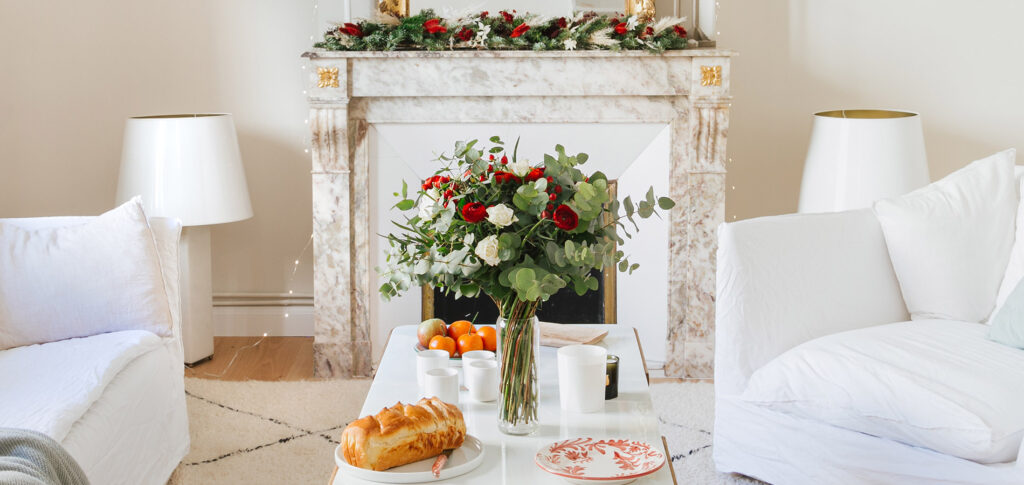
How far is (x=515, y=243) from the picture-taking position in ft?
5.54

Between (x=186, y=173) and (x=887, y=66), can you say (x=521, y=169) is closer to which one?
(x=186, y=173)

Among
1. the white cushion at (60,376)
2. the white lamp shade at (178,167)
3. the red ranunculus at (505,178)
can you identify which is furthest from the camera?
the white lamp shade at (178,167)

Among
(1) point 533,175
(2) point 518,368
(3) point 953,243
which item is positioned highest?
(1) point 533,175

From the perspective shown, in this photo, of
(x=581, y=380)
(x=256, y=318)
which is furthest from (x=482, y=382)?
(x=256, y=318)

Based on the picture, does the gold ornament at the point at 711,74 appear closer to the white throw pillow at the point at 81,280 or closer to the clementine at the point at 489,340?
the clementine at the point at 489,340

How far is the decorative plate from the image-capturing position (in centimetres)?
161

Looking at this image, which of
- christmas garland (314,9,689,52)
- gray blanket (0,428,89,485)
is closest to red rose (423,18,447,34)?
christmas garland (314,9,689,52)

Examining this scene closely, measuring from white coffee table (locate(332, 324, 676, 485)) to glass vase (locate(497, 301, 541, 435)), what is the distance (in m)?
0.03

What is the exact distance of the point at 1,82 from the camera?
3875 millimetres

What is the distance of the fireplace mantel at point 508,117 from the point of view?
11.1 ft

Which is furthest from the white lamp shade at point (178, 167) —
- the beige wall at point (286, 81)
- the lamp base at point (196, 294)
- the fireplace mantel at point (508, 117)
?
the beige wall at point (286, 81)

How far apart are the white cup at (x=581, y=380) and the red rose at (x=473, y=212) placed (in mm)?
428

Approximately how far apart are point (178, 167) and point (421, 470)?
220 centimetres

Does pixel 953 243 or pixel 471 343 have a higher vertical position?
pixel 953 243
